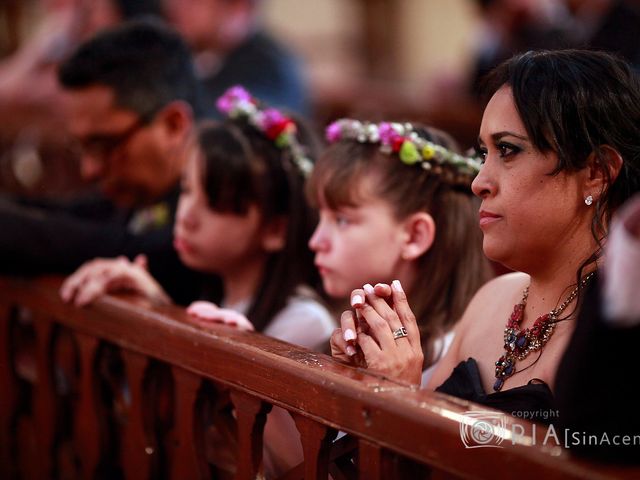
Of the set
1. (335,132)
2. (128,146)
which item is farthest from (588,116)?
(128,146)

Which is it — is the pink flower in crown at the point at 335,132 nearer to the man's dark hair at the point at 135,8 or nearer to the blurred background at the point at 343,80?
the blurred background at the point at 343,80

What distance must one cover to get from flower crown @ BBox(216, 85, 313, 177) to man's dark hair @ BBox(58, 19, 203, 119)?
28.9 inches

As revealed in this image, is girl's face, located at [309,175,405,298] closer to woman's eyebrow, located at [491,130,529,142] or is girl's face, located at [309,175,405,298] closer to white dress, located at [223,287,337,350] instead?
white dress, located at [223,287,337,350]

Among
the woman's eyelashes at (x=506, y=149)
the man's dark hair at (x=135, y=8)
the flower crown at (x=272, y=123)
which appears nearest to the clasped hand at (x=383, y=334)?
the woman's eyelashes at (x=506, y=149)

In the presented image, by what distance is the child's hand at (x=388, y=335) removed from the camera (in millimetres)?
1931

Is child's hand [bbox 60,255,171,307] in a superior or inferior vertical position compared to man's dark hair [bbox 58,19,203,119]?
inferior

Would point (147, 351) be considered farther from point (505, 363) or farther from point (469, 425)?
point (469, 425)

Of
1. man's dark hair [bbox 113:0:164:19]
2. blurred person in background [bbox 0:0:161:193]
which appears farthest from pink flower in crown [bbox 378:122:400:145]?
man's dark hair [bbox 113:0:164:19]

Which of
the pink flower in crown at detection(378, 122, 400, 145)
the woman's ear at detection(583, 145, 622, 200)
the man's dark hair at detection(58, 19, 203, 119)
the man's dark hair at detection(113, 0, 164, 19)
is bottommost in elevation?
the man's dark hair at detection(113, 0, 164, 19)

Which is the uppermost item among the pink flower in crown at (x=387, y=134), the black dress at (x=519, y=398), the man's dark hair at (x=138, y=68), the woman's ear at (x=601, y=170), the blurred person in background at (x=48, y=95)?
the woman's ear at (x=601, y=170)

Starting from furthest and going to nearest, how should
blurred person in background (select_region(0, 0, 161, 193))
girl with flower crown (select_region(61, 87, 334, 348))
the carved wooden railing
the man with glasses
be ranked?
blurred person in background (select_region(0, 0, 161, 193)) → the man with glasses → girl with flower crown (select_region(61, 87, 334, 348)) → the carved wooden railing

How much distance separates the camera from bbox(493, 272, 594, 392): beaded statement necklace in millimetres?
1932

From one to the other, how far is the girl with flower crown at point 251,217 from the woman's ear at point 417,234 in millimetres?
470

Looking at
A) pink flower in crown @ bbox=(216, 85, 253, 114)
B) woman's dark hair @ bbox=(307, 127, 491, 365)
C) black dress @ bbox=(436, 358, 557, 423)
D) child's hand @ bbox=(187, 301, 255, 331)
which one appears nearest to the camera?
black dress @ bbox=(436, 358, 557, 423)
